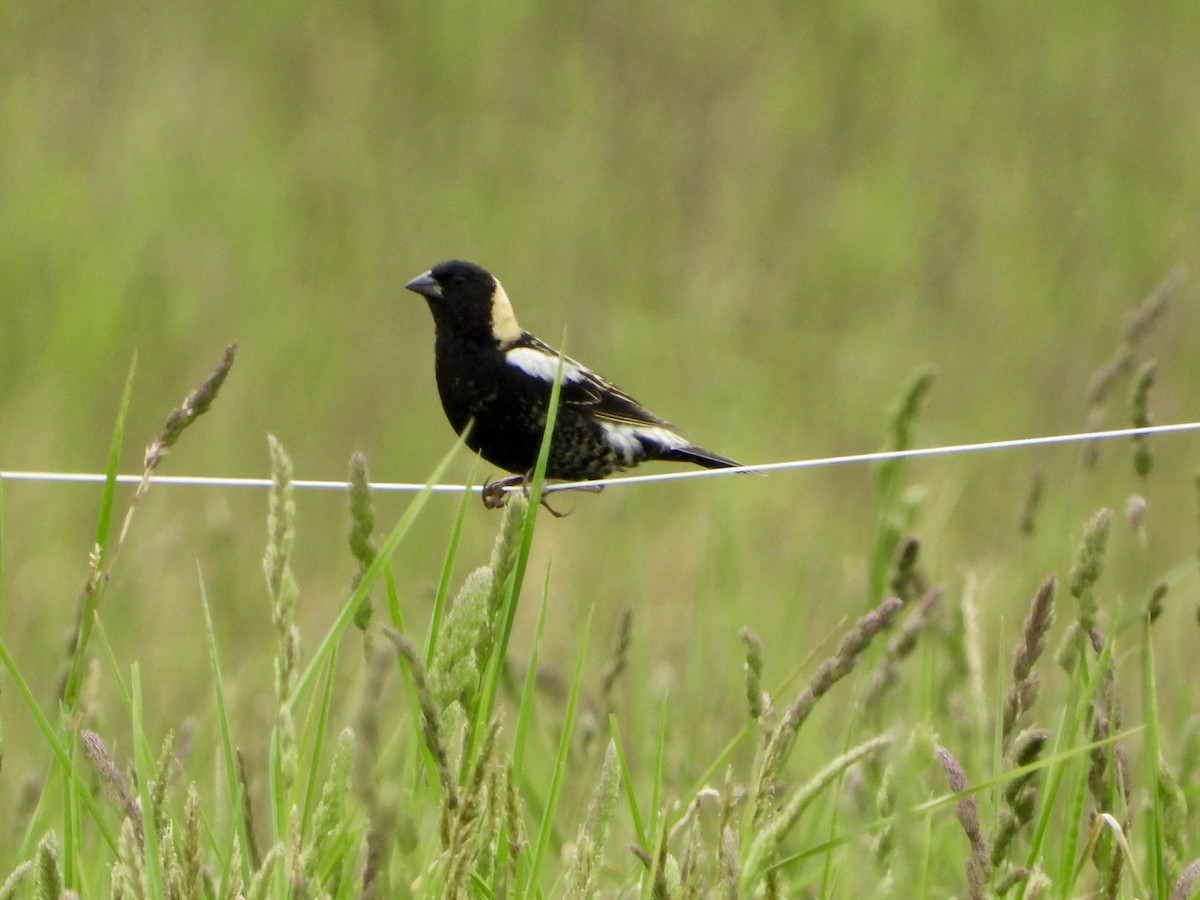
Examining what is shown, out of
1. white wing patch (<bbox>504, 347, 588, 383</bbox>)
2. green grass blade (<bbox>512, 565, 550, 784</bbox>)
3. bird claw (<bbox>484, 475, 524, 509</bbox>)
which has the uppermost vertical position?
white wing patch (<bbox>504, 347, 588, 383</bbox>)

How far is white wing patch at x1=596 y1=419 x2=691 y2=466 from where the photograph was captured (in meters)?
3.81

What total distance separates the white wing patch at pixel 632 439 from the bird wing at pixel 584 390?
1cm

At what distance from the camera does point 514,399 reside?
11.0ft

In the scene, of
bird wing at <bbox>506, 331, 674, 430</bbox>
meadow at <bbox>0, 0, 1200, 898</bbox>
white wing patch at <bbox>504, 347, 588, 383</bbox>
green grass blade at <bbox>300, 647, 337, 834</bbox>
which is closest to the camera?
green grass blade at <bbox>300, 647, 337, 834</bbox>

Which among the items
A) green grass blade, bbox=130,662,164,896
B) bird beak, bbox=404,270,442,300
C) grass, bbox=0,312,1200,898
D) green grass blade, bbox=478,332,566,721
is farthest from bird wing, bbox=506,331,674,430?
green grass blade, bbox=130,662,164,896

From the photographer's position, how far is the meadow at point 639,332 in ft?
10.4

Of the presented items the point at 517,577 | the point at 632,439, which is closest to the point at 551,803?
the point at 517,577

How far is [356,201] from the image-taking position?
8.23 metres

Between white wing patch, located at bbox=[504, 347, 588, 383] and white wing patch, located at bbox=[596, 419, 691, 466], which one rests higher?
white wing patch, located at bbox=[504, 347, 588, 383]

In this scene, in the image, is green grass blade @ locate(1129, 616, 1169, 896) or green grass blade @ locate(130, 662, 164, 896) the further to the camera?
green grass blade @ locate(1129, 616, 1169, 896)

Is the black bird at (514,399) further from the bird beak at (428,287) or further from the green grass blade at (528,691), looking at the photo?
the green grass blade at (528,691)

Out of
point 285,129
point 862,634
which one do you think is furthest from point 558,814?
point 285,129

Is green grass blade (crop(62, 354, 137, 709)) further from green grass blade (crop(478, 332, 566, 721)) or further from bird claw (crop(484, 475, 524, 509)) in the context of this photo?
bird claw (crop(484, 475, 524, 509))

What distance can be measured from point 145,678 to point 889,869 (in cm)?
348
